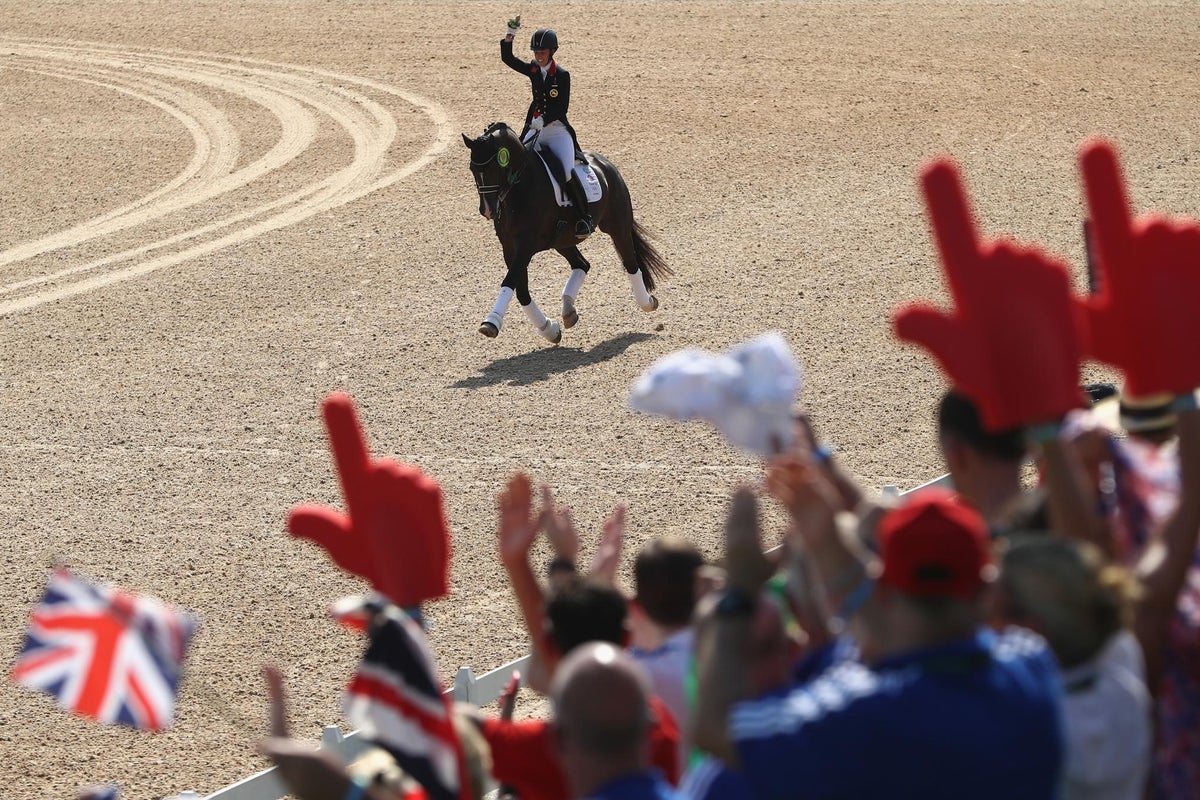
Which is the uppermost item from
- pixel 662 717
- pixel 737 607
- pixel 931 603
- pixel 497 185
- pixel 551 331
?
pixel 931 603

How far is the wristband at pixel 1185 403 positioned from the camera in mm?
3914

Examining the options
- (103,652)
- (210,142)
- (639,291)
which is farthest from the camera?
(210,142)

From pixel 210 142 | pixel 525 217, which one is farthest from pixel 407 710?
pixel 210 142

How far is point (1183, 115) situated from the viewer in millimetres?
20016

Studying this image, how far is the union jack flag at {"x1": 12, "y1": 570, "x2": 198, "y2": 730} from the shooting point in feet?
12.0

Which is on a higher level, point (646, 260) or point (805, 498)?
point (805, 498)

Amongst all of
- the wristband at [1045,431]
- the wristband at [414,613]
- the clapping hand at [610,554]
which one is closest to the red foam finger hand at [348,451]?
the wristband at [414,613]

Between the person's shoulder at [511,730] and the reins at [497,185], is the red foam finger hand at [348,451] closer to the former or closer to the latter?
the person's shoulder at [511,730]

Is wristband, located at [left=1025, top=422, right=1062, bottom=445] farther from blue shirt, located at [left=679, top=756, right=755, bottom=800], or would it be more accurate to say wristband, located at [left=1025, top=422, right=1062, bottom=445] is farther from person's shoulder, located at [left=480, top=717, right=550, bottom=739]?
person's shoulder, located at [left=480, top=717, right=550, bottom=739]

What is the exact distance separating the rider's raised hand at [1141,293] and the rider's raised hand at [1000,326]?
Answer: 1.39 ft

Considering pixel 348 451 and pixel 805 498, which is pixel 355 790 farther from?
pixel 805 498

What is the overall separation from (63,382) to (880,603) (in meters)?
11.4

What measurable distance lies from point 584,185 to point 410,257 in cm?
305

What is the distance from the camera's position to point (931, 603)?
9.87 ft
